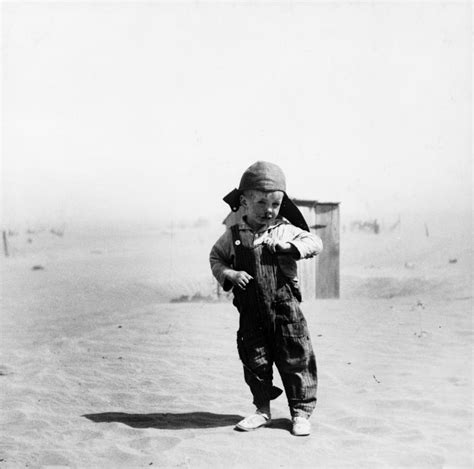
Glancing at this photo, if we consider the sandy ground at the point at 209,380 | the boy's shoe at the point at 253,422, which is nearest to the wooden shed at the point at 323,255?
the sandy ground at the point at 209,380

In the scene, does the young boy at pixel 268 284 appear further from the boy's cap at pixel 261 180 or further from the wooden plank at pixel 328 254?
the wooden plank at pixel 328 254

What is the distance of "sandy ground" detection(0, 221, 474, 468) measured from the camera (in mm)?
3412

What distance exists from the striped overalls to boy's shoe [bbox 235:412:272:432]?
0.58ft

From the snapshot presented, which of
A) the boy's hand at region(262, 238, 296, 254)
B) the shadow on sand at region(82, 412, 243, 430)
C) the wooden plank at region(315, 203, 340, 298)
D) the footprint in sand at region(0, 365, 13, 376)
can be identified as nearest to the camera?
the boy's hand at region(262, 238, 296, 254)

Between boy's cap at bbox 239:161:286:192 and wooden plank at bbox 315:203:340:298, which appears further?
wooden plank at bbox 315:203:340:298

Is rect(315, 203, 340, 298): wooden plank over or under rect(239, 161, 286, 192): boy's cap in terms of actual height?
under

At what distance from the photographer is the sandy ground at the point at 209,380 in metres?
3.41

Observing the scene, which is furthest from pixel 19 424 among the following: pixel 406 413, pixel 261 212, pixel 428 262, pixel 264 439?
pixel 428 262

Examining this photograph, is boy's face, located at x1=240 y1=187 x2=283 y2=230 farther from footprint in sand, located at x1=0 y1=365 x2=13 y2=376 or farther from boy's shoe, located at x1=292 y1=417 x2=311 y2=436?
footprint in sand, located at x1=0 y1=365 x2=13 y2=376

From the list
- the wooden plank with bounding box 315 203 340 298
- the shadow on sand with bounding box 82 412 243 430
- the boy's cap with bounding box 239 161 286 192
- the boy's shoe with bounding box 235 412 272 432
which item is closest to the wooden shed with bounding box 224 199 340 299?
the wooden plank with bounding box 315 203 340 298

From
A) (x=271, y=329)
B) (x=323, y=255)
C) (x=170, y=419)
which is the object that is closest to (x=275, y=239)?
(x=271, y=329)

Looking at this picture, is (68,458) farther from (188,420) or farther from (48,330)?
(48,330)

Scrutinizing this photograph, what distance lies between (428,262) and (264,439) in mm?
9188

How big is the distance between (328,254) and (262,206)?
549 cm
